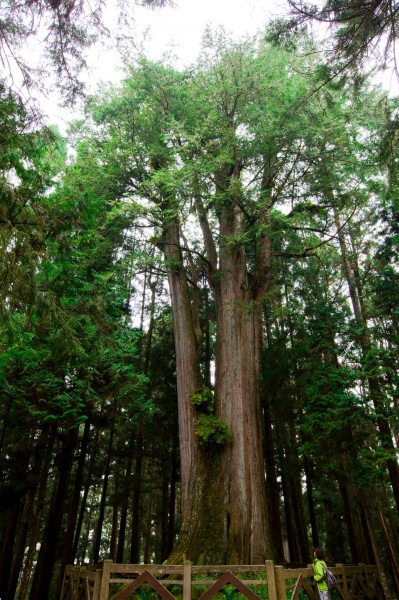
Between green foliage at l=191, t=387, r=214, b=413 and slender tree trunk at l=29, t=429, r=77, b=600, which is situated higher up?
green foliage at l=191, t=387, r=214, b=413

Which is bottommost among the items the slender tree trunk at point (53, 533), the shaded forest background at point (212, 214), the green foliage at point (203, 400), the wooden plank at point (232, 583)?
the wooden plank at point (232, 583)

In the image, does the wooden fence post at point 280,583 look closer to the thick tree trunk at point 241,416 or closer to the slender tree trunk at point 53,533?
the thick tree trunk at point 241,416

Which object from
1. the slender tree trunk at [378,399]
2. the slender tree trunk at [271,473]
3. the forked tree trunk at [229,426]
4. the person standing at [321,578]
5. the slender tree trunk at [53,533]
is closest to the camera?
the person standing at [321,578]

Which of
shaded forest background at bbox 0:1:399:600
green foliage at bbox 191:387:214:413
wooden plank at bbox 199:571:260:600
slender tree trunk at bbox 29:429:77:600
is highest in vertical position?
shaded forest background at bbox 0:1:399:600

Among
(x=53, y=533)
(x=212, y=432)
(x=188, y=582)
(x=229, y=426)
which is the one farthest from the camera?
(x=53, y=533)

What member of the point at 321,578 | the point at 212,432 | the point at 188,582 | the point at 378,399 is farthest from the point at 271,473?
the point at 188,582

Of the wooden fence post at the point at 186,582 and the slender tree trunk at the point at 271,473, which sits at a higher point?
the slender tree trunk at the point at 271,473

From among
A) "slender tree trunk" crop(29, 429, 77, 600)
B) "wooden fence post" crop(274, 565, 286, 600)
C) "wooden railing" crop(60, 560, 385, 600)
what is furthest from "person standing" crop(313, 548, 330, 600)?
"slender tree trunk" crop(29, 429, 77, 600)

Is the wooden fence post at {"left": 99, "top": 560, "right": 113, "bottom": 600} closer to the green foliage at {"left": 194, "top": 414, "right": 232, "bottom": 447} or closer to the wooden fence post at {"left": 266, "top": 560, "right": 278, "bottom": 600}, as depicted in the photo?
the wooden fence post at {"left": 266, "top": 560, "right": 278, "bottom": 600}

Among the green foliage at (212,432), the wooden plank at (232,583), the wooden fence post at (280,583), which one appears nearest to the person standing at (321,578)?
the wooden fence post at (280,583)

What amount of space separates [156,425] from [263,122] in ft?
32.6

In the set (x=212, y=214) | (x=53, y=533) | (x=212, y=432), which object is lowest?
(x=53, y=533)

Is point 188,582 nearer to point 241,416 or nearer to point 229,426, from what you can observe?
point 229,426

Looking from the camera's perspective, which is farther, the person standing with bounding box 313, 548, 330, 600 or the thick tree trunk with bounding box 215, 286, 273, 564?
the thick tree trunk with bounding box 215, 286, 273, 564
